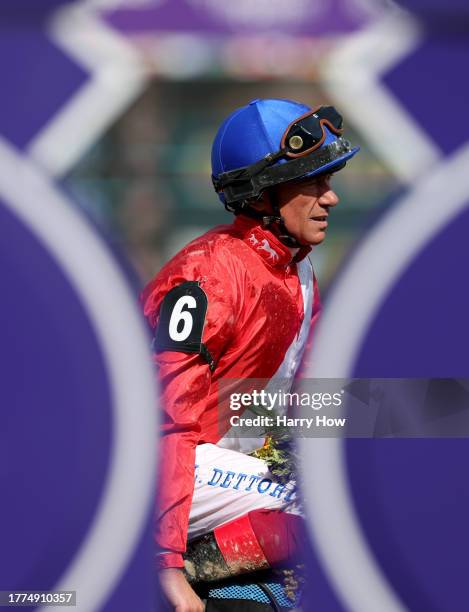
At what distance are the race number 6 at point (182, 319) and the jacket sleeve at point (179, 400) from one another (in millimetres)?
33

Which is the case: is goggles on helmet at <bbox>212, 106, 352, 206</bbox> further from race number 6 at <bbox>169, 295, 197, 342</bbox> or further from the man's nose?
race number 6 at <bbox>169, 295, 197, 342</bbox>

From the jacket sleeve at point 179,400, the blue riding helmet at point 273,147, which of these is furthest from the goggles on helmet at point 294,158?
the jacket sleeve at point 179,400

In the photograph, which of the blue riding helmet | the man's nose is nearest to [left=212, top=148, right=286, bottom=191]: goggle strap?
the blue riding helmet

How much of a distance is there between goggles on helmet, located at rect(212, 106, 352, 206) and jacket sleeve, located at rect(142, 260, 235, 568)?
20 cm

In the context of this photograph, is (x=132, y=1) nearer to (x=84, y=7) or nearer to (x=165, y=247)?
(x=84, y=7)

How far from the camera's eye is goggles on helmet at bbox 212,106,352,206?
2148mm

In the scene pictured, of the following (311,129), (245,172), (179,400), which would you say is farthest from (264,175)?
(179,400)

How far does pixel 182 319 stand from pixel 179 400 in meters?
0.18

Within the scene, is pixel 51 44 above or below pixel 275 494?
above

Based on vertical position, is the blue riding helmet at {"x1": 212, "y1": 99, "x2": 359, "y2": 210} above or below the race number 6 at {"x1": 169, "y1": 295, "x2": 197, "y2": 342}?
above

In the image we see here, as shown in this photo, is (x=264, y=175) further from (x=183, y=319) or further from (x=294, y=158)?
(x=183, y=319)

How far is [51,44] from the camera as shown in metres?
2.14

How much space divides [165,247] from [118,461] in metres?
0.49

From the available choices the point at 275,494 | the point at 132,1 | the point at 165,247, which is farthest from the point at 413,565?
the point at 132,1
